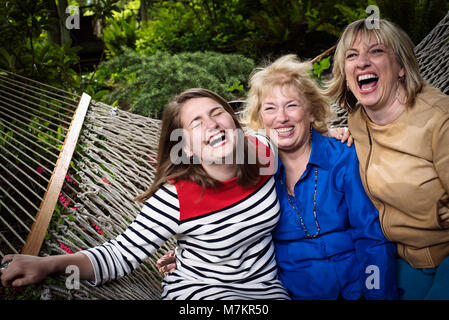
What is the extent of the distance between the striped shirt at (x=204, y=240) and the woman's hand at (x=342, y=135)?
409 millimetres

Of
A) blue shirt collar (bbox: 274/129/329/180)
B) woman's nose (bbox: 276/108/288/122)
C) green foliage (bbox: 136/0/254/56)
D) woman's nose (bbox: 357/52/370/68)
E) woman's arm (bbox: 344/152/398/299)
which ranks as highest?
green foliage (bbox: 136/0/254/56)

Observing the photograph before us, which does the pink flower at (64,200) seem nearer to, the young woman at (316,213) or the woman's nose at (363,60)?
the young woman at (316,213)

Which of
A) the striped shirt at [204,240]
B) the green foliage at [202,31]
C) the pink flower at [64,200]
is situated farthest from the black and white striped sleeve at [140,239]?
the green foliage at [202,31]

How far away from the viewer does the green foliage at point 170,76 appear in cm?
345

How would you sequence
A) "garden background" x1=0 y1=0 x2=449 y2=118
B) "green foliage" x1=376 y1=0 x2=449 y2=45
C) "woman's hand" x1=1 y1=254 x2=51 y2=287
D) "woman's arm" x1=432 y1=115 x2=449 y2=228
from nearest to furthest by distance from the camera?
"woman's hand" x1=1 y1=254 x2=51 y2=287
"woman's arm" x1=432 y1=115 x2=449 y2=228
"garden background" x1=0 y1=0 x2=449 y2=118
"green foliage" x1=376 y1=0 x2=449 y2=45

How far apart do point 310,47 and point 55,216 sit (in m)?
4.13

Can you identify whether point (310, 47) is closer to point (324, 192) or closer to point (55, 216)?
point (324, 192)

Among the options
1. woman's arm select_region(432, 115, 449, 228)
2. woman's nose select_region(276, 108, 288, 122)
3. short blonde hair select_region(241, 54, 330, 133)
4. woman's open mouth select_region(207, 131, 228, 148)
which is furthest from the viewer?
short blonde hair select_region(241, 54, 330, 133)

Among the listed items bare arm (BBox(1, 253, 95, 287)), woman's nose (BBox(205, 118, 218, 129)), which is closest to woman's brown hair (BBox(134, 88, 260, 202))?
woman's nose (BBox(205, 118, 218, 129))

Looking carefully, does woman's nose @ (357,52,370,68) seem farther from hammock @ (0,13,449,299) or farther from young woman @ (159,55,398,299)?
hammock @ (0,13,449,299)

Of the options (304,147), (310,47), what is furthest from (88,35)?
(304,147)

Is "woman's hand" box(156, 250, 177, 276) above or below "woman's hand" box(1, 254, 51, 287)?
below

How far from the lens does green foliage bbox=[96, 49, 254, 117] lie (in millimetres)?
3447

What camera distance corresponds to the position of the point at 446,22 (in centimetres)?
212
